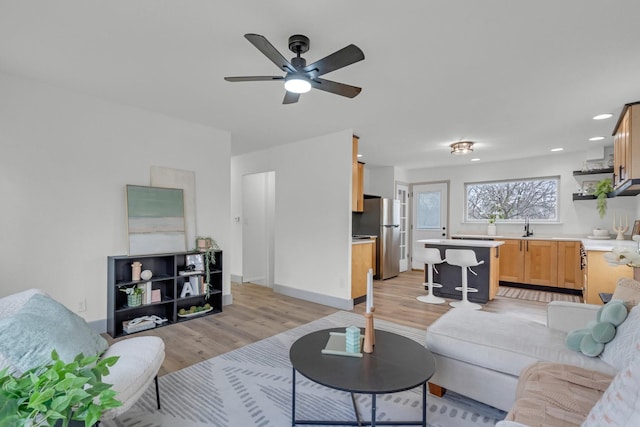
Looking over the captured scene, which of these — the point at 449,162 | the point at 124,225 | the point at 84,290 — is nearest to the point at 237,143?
the point at 124,225

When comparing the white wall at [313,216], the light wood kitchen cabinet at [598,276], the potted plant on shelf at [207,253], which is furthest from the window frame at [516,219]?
the potted plant on shelf at [207,253]

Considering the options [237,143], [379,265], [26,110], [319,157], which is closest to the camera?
[26,110]

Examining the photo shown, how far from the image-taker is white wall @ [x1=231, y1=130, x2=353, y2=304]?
13.8 feet

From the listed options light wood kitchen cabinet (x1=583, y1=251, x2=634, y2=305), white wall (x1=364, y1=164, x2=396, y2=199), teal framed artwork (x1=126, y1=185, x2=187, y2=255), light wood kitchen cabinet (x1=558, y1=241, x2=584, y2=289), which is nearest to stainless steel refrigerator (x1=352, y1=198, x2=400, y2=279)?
white wall (x1=364, y1=164, x2=396, y2=199)

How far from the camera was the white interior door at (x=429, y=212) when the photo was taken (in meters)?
6.93

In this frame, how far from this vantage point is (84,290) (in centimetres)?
310

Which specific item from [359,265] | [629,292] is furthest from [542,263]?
[629,292]

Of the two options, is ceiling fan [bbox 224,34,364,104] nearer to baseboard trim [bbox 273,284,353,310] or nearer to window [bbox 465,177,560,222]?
baseboard trim [bbox 273,284,353,310]

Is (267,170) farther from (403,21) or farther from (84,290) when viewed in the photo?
(403,21)

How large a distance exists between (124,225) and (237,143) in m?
2.20

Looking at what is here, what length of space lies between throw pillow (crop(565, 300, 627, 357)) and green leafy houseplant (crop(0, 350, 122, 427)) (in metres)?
2.24

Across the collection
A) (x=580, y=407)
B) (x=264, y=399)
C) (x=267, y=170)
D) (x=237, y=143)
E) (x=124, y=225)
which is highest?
(x=237, y=143)

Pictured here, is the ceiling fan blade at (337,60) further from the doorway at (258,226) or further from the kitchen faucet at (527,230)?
the kitchen faucet at (527,230)

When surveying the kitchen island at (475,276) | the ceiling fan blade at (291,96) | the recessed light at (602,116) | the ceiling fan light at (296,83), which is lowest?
the kitchen island at (475,276)
